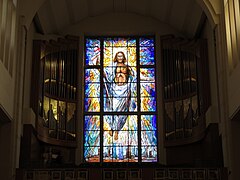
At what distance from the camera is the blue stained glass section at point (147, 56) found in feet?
69.7

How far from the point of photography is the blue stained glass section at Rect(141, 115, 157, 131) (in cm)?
2041

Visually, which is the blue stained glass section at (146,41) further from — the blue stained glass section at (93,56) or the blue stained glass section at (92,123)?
the blue stained glass section at (92,123)

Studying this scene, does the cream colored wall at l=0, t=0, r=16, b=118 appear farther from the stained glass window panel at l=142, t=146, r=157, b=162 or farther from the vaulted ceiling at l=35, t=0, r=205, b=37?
the stained glass window panel at l=142, t=146, r=157, b=162

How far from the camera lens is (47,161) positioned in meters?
18.2

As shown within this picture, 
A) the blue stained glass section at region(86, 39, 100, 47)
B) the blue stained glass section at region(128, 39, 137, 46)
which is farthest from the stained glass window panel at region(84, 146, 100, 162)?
the blue stained glass section at region(128, 39, 137, 46)

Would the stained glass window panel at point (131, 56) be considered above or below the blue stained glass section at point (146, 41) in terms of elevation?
below

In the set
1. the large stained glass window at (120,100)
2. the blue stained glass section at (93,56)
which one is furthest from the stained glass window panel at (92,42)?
the blue stained glass section at (93,56)

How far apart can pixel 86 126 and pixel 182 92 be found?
3772 mm

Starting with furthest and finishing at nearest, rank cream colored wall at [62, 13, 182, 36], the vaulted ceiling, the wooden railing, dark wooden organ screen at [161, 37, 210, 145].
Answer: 1. cream colored wall at [62, 13, 182, 36]
2. the vaulted ceiling
3. dark wooden organ screen at [161, 37, 210, 145]
4. the wooden railing

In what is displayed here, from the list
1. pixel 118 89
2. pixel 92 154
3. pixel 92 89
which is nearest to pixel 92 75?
pixel 92 89

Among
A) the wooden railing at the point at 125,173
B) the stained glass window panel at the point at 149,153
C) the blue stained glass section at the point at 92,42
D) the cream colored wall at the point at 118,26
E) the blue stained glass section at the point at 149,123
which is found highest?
the cream colored wall at the point at 118,26

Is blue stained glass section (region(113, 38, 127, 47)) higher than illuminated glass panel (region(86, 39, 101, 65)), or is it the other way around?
blue stained glass section (region(113, 38, 127, 47))

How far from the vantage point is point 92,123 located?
20484mm

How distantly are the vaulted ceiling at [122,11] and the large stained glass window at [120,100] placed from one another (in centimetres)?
103
